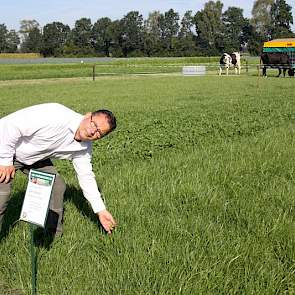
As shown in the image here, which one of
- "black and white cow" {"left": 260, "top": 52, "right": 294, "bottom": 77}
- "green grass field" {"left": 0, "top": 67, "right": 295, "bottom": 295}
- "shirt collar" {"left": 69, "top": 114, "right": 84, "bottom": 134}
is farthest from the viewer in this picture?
"black and white cow" {"left": 260, "top": 52, "right": 294, "bottom": 77}

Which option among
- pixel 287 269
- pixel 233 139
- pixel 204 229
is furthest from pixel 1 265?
pixel 233 139

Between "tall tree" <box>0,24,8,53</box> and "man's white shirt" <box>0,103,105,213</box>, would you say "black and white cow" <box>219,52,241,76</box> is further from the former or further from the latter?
"tall tree" <box>0,24,8,53</box>

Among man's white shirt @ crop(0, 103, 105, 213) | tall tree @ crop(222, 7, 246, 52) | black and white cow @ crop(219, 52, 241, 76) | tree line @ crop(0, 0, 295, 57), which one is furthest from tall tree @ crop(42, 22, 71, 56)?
man's white shirt @ crop(0, 103, 105, 213)

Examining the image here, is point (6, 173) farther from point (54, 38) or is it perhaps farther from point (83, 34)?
point (83, 34)

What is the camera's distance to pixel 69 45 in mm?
104062

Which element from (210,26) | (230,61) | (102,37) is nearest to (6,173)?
(230,61)

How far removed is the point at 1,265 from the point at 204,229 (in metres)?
1.86

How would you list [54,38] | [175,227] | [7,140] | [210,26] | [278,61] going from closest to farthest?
[7,140] → [175,227] → [278,61] → [54,38] → [210,26]

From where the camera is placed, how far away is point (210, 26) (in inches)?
4419

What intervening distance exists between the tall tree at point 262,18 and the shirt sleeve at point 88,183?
114 meters

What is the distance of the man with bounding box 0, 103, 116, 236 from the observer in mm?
3861

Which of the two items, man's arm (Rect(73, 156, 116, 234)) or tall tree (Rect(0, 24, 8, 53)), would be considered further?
tall tree (Rect(0, 24, 8, 53))

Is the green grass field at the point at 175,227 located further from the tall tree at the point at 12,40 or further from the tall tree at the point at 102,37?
the tall tree at the point at 12,40

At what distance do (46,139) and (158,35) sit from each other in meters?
120
